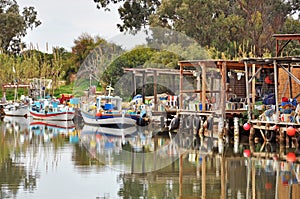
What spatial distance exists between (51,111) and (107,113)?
8.70m

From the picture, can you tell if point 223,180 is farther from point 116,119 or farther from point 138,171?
point 116,119

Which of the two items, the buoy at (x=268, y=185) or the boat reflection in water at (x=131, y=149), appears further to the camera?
the boat reflection in water at (x=131, y=149)

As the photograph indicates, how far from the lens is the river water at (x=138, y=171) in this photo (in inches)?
512

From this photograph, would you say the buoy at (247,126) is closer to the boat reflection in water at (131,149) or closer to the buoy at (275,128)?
the buoy at (275,128)

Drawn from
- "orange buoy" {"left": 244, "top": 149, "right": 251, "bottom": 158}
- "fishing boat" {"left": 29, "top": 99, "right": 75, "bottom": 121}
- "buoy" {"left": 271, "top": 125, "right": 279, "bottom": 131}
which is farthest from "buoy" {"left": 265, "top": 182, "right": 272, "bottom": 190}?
"fishing boat" {"left": 29, "top": 99, "right": 75, "bottom": 121}

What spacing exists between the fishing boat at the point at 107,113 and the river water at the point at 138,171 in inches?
287

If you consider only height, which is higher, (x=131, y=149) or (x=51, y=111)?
(x=51, y=111)

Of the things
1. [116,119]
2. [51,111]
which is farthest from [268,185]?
[51,111]

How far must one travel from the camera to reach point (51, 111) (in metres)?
40.1

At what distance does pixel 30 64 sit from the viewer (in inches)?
2056

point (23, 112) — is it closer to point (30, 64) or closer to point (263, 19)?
point (30, 64)

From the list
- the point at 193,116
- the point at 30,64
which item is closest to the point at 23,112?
the point at 30,64

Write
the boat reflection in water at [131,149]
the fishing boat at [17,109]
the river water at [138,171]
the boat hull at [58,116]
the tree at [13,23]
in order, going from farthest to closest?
the tree at [13,23] < the fishing boat at [17,109] < the boat hull at [58,116] < the boat reflection in water at [131,149] < the river water at [138,171]

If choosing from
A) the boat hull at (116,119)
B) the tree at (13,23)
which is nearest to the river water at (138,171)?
the boat hull at (116,119)
